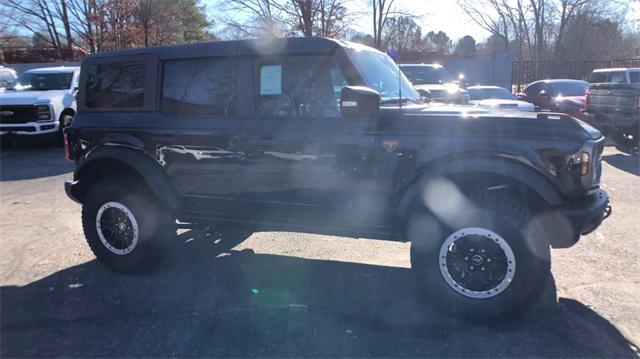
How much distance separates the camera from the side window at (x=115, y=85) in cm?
454

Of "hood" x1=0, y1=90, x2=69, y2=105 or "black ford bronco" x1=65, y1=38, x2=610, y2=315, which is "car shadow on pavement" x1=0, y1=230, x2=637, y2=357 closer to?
"black ford bronco" x1=65, y1=38, x2=610, y2=315

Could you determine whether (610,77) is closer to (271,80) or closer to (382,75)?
(382,75)

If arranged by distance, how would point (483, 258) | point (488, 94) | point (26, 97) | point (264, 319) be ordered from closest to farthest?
1. point (483, 258)
2. point (264, 319)
3. point (26, 97)
4. point (488, 94)

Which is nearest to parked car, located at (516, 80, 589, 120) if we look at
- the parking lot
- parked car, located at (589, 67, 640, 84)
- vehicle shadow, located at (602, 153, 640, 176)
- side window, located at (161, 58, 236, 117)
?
parked car, located at (589, 67, 640, 84)

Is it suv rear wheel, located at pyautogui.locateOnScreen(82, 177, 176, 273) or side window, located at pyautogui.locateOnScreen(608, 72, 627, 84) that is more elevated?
side window, located at pyautogui.locateOnScreen(608, 72, 627, 84)

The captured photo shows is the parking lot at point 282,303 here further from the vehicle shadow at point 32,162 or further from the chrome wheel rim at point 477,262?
the vehicle shadow at point 32,162

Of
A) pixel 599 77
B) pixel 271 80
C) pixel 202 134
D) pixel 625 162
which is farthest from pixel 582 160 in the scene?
pixel 599 77

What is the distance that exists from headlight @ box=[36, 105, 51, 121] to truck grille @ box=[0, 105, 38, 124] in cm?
7

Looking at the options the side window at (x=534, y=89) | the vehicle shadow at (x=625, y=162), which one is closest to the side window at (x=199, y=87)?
the vehicle shadow at (x=625, y=162)

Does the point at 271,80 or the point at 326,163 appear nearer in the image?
the point at 326,163

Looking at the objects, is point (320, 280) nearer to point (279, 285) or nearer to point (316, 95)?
point (279, 285)

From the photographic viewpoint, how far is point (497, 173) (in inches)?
137

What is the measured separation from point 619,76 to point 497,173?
39.2ft

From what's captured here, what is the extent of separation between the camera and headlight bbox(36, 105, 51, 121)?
41.7ft
